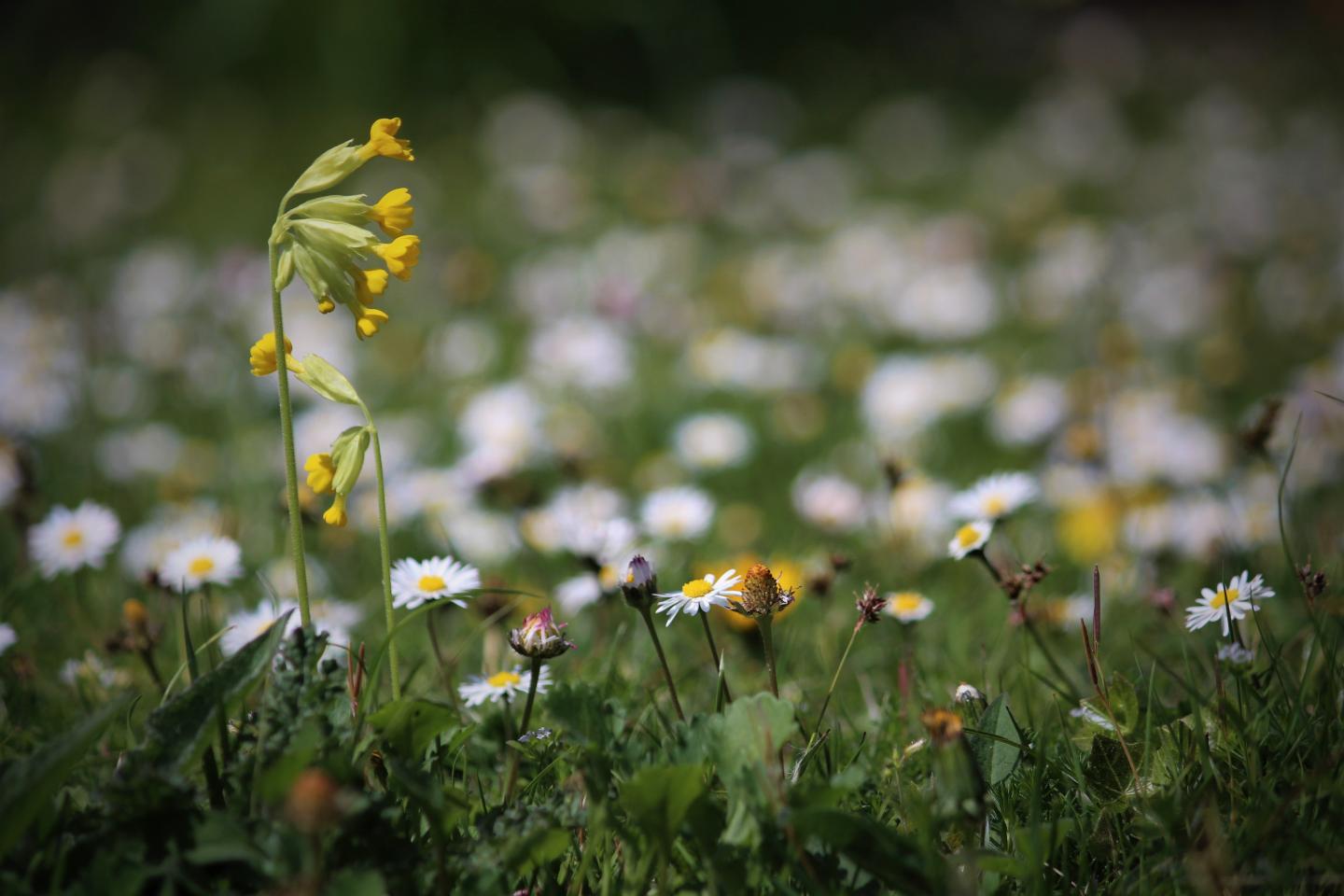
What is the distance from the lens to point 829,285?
11.2 ft

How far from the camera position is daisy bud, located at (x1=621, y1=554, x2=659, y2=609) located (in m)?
1.09

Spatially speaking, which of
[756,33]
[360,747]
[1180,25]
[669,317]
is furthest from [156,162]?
[1180,25]

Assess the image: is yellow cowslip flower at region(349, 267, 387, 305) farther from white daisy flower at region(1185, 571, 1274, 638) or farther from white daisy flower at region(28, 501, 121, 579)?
white daisy flower at region(1185, 571, 1274, 638)

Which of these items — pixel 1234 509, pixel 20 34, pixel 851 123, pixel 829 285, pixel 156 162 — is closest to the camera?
pixel 1234 509

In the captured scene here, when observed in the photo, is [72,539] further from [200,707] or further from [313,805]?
[313,805]

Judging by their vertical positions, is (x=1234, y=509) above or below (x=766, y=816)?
above

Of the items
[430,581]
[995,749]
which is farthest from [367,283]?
[995,749]

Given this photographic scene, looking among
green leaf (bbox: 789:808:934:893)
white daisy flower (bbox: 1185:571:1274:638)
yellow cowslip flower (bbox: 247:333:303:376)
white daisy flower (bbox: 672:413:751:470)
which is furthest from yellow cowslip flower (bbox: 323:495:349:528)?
white daisy flower (bbox: 672:413:751:470)

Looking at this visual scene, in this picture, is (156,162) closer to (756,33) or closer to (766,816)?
(756,33)

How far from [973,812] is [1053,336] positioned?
7.44ft

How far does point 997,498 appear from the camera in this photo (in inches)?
58.5

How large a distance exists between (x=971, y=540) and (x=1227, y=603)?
307 millimetres

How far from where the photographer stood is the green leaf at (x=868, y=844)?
886mm

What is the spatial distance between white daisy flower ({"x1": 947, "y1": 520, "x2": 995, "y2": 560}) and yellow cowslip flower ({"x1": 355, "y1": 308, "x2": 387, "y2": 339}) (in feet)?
2.28
